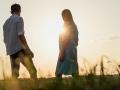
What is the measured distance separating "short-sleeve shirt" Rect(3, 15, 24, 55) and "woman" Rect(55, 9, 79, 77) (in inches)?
38.1

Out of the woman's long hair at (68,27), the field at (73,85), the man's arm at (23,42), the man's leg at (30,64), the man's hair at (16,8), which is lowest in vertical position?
the field at (73,85)

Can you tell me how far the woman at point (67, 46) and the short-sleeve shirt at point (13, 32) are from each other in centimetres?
97

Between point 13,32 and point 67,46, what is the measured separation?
1.32 meters

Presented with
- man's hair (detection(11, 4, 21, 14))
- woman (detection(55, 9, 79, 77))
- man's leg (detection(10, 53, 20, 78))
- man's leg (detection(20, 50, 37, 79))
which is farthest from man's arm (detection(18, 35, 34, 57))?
woman (detection(55, 9, 79, 77))

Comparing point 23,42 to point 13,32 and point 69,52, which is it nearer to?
point 13,32

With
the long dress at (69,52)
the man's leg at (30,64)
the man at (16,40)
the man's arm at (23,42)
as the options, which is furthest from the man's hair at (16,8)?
the long dress at (69,52)

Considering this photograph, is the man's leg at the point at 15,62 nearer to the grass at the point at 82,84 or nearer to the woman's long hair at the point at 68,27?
the woman's long hair at the point at 68,27

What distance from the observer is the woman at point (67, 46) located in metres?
9.75

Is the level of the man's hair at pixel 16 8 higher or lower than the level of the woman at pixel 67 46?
higher

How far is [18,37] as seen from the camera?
9922 mm

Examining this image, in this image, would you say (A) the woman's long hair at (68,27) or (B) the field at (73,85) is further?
(A) the woman's long hair at (68,27)

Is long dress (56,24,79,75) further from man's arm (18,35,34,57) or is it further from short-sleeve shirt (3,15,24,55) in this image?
short-sleeve shirt (3,15,24,55)

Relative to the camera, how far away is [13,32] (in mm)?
9930

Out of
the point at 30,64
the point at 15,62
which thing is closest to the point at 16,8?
the point at 15,62
